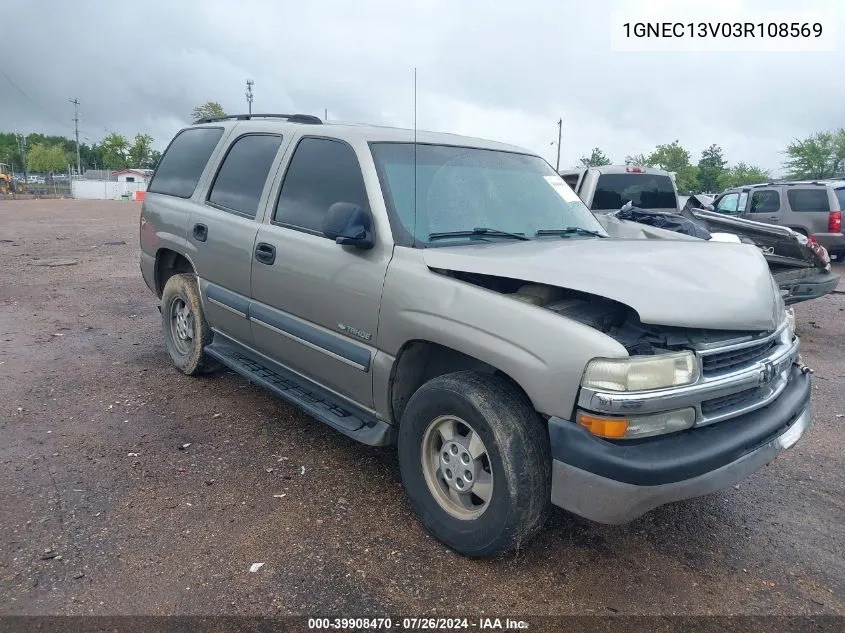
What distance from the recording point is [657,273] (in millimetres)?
2734

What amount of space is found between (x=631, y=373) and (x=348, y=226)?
5.06 feet

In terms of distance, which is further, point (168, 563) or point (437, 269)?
point (437, 269)

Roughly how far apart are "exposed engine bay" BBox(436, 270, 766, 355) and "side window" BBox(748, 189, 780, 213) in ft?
38.9

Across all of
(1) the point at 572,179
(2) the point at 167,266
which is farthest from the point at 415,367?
(1) the point at 572,179

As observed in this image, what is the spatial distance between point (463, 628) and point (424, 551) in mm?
517

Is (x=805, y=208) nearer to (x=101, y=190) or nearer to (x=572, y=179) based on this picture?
(x=572, y=179)

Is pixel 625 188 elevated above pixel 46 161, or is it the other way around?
pixel 46 161

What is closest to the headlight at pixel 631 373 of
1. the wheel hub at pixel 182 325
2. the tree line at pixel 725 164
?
the wheel hub at pixel 182 325

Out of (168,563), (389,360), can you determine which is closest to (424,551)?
(389,360)

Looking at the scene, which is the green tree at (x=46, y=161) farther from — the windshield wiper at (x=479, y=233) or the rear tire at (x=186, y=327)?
the windshield wiper at (x=479, y=233)

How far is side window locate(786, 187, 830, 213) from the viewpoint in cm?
1254

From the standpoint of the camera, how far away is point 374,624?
8.23ft

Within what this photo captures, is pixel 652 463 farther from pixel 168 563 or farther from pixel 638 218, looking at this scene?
pixel 638 218

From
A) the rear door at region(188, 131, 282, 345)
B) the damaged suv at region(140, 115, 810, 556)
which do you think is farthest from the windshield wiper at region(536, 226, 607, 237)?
the rear door at region(188, 131, 282, 345)
